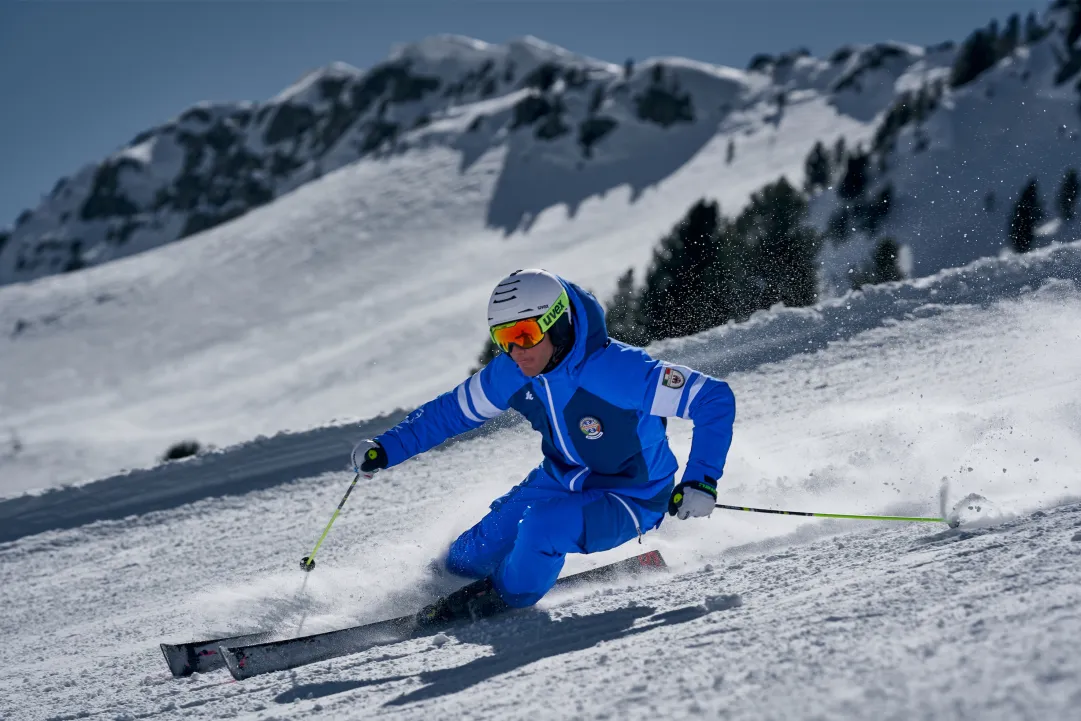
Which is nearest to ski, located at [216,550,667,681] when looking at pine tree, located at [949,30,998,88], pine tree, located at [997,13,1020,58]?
pine tree, located at [949,30,998,88]

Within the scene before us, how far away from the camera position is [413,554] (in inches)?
218

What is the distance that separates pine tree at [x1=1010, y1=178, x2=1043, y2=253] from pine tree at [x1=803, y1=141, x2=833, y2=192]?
10.6 metres

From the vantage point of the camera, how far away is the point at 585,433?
14.7 feet

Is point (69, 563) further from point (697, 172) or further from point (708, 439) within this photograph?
point (697, 172)

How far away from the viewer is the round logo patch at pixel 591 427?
4.44 m

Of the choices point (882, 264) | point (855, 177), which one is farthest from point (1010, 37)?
point (882, 264)

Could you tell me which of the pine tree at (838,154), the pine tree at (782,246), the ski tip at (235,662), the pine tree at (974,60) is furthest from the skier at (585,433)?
the pine tree at (974,60)

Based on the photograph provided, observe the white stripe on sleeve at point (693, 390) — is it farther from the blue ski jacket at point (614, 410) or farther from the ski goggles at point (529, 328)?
the ski goggles at point (529, 328)

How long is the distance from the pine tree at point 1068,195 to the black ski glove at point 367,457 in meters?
26.9

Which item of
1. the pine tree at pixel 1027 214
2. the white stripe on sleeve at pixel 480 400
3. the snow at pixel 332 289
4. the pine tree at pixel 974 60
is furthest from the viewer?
the pine tree at pixel 974 60

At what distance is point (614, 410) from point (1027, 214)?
2661 centimetres

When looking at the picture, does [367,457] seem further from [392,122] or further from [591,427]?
[392,122]

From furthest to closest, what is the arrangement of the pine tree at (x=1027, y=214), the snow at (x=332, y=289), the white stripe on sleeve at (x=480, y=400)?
1. the snow at (x=332, y=289)
2. the pine tree at (x=1027, y=214)
3. the white stripe on sleeve at (x=480, y=400)

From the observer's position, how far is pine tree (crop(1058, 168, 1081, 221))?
26.0 meters
